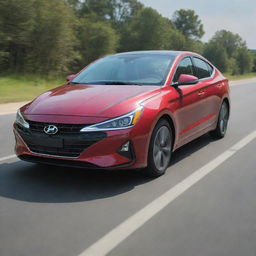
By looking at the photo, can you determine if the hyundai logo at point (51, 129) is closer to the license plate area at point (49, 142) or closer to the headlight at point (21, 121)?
the license plate area at point (49, 142)

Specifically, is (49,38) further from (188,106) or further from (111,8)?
(111,8)

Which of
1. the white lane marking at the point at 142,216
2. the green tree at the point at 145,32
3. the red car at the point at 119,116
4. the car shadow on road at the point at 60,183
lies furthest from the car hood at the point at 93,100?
the green tree at the point at 145,32

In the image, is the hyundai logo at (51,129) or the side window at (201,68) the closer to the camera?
the hyundai logo at (51,129)

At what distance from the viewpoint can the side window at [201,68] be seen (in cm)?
695

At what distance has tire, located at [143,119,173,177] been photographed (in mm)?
5059

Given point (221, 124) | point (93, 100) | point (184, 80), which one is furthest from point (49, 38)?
point (93, 100)

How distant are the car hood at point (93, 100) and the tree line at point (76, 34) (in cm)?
2713

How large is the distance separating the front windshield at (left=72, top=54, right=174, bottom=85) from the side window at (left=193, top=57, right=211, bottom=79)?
0.82m

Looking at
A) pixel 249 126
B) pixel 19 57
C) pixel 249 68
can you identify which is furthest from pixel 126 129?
pixel 249 68

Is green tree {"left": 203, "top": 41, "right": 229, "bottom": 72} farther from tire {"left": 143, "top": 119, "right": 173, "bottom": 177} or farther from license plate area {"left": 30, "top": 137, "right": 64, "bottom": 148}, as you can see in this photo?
license plate area {"left": 30, "top": 137, "right": 64, "bottom": 148}

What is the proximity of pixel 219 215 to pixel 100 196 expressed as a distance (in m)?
1.21

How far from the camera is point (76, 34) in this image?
54.8 metres

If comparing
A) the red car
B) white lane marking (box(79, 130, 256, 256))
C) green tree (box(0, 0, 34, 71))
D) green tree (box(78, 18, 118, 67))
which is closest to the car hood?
the red car

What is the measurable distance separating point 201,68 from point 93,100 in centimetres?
270
